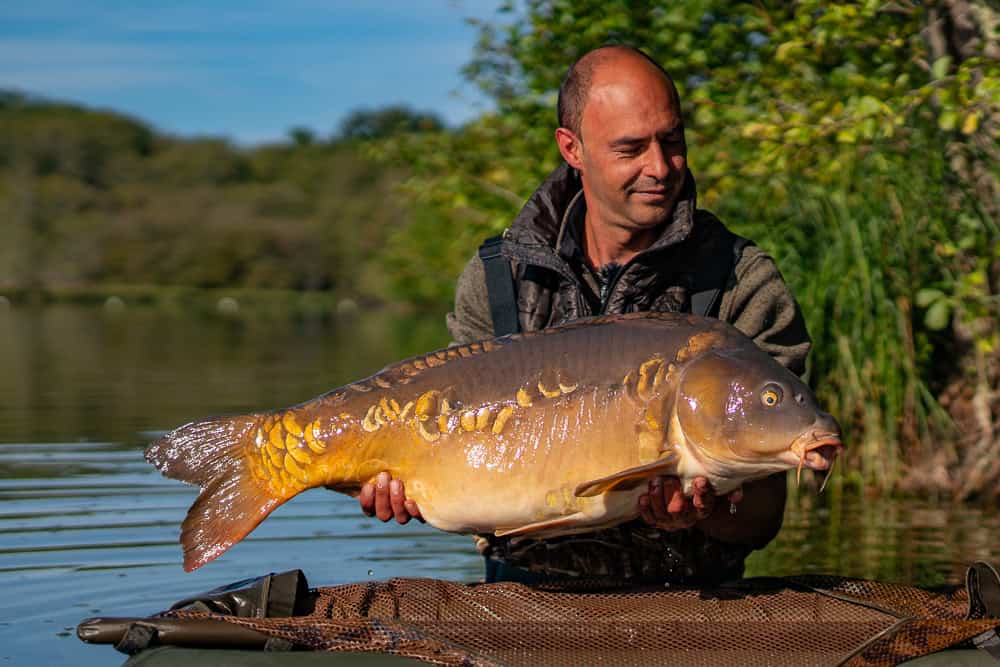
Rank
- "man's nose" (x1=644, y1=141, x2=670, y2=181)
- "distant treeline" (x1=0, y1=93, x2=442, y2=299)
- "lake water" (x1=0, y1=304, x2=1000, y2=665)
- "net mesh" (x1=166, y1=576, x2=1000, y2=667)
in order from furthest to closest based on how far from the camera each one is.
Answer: "distant treeline" (x1=0, y1=93, x2=442, y2=299) < "lake water" (x1=0, y1=304, x2=1000, y2=665) < "man's nose" (x1=644, y1=141, x2=670, y2=181) < "net mesh" (x1=166, y1=576, x2=1000, y2=667)

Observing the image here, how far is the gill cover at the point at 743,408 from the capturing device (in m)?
2.91

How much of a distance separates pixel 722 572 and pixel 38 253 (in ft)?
278

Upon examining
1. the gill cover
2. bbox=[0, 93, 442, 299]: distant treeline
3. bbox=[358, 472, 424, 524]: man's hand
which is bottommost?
bbox=[358, 472, 424, 524]: man's hand

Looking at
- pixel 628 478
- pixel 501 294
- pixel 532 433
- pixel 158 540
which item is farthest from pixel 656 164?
pixel 158 540

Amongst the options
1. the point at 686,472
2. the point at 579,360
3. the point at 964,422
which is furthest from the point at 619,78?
the point at 964,422

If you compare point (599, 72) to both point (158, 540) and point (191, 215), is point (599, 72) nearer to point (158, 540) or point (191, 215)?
point (158, 540)

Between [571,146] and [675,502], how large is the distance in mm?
1275

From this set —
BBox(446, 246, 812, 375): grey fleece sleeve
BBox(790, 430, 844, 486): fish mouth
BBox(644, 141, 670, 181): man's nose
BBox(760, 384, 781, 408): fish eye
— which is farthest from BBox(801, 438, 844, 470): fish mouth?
BBox(644, 141, 670, 181): man's nose

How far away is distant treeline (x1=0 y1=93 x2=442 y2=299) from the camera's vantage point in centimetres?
8044

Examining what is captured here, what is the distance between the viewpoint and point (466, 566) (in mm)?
6125

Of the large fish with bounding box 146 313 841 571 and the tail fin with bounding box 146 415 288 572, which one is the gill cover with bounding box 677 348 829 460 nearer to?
the large fish with bounding box 146 313 841 571

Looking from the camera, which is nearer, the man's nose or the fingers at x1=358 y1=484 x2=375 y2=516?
the fingers at x1=358 y1=484 x2=375 y2=516

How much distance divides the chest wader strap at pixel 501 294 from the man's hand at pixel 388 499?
78cm

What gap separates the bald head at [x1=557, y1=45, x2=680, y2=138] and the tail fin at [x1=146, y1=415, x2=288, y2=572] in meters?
1.28
